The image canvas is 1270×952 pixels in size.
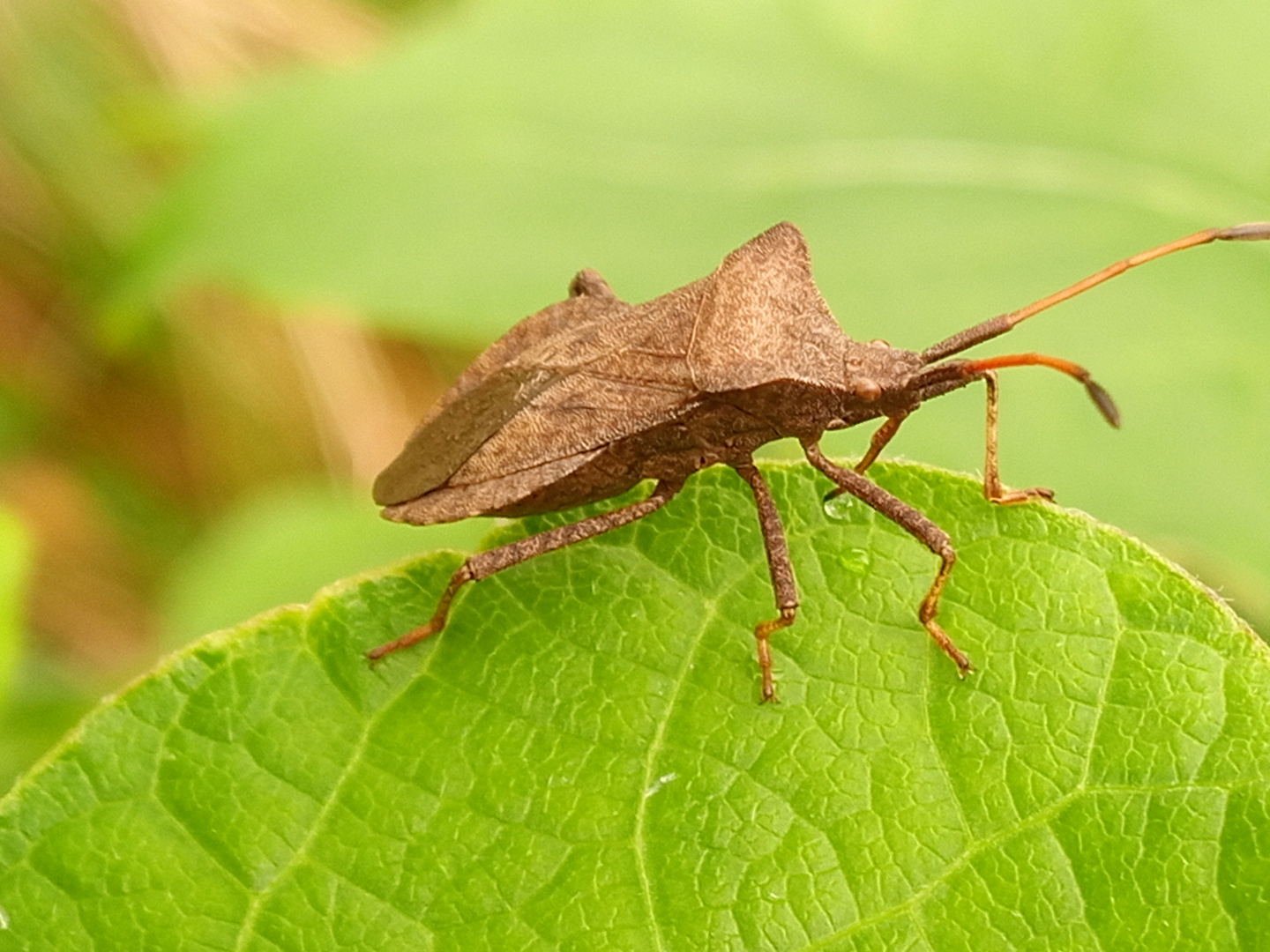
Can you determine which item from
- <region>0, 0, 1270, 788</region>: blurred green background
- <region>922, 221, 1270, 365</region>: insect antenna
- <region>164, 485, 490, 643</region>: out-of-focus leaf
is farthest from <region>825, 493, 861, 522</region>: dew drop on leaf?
<region>164, 485, 490, 643</region>: out-of-focus leaf

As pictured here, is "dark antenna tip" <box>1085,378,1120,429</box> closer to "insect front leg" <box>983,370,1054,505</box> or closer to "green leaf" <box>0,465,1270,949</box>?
"insect front leg" <box>983,370,1054,505</box>

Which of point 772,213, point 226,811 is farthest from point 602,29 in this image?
point 226,811

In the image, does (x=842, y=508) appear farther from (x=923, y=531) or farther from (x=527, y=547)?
(x=527, y=547)

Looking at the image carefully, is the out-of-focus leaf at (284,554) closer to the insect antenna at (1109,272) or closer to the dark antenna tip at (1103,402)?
the insect antenna at (1109,272)

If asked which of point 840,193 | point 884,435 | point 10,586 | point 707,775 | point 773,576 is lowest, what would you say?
point 707,775

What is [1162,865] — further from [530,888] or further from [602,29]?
[602,29]

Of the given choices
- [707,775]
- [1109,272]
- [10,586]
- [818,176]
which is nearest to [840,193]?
[818,176]
